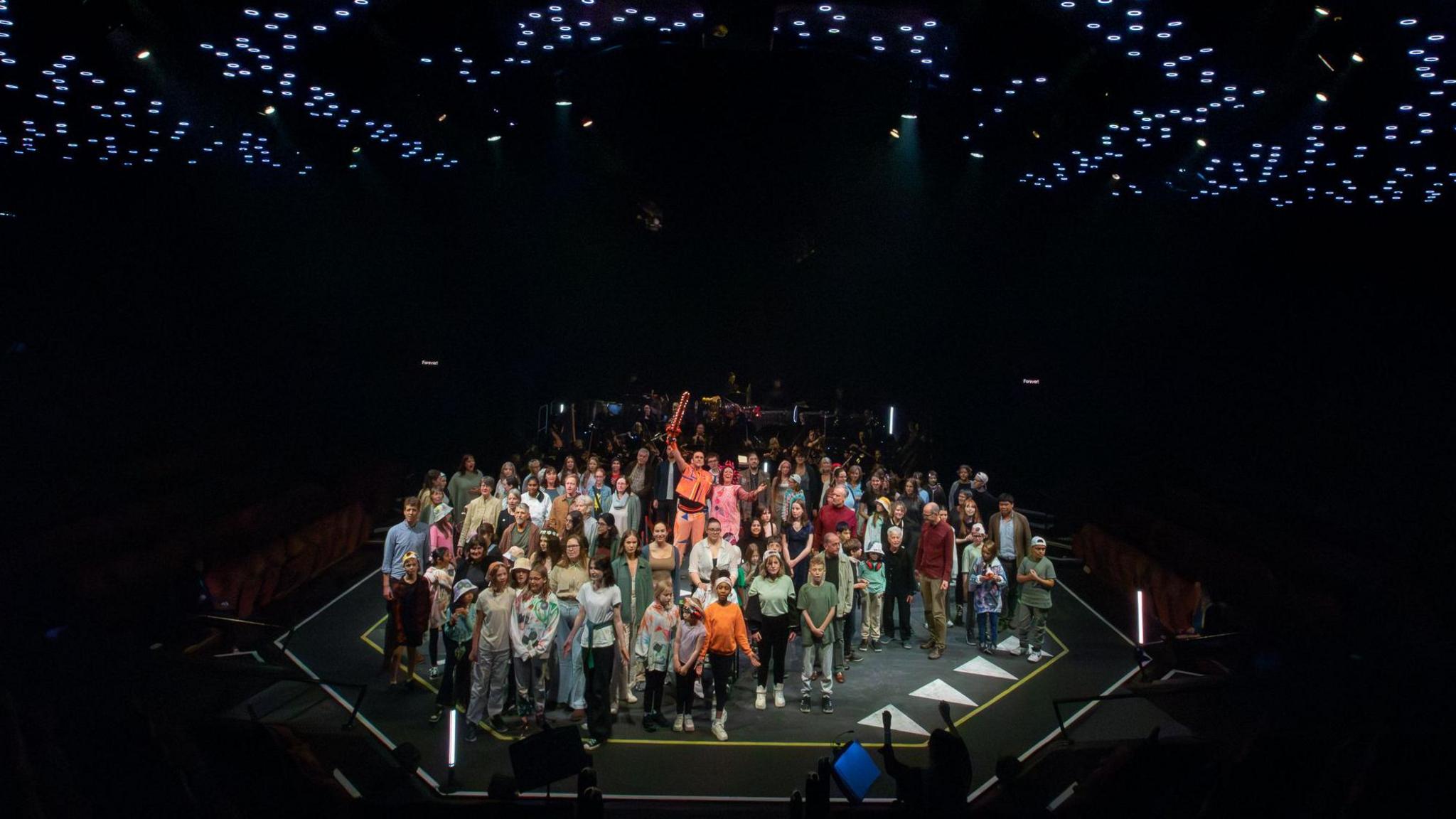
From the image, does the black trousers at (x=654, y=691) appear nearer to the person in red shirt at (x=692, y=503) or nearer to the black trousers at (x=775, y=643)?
the black trousers at (x=775, y=643)

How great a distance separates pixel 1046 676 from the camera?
9719mm

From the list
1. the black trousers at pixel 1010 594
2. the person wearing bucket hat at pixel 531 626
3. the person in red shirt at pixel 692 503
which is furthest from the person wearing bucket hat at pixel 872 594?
the person wearing bucket hat at pixel 531 626

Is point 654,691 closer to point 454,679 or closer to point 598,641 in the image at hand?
point 598,641

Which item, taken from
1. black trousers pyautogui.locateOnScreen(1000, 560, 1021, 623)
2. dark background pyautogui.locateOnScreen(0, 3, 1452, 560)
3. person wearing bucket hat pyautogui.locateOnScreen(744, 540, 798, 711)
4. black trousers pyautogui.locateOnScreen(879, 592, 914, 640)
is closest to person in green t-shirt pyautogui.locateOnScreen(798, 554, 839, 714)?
person wearing bucket hat pyautogui.locateOnScreen(744, 540, 798, 711)

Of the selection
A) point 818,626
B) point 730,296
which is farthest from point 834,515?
point 730,296

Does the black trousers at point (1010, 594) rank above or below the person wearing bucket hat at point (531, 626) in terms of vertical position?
below

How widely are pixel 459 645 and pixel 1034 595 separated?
20.0 feet

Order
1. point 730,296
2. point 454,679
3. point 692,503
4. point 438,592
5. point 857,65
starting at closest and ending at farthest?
1. point 454,679
2. point 438,592
3. point 692,503
4. point 857,65
5. point 730,296

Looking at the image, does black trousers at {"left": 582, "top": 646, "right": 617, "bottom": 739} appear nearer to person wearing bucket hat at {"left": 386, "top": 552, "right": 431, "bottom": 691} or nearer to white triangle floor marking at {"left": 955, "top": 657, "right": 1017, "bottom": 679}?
person wearing bucket hat at {"left": 386, "top": 552, "right": 431, "bottom": 691}

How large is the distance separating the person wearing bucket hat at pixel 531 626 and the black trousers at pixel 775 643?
1.94 metres

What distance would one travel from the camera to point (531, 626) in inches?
A: 312

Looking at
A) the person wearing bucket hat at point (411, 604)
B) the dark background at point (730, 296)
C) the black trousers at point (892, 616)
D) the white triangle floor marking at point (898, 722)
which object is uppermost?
the dark background at point (730, 296)

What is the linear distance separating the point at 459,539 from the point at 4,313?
842 cm

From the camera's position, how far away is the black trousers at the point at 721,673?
26.5ft
